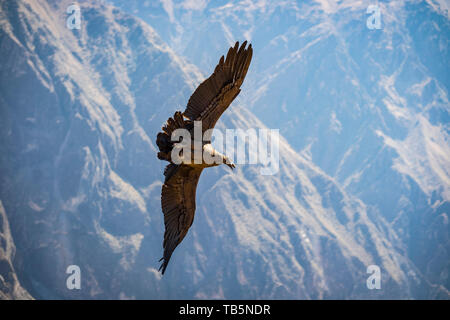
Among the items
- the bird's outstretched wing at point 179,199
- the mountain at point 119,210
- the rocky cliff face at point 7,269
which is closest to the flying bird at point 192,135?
the bird's outstretched wing at point 179,199

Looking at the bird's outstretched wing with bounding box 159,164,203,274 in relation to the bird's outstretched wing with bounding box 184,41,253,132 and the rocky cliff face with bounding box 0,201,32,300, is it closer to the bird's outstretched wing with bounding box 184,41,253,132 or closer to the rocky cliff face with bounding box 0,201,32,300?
the bird's outstretched wing with bounding box 184,41,253,132

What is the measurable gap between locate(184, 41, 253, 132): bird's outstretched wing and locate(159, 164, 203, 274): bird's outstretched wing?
145 centimetres

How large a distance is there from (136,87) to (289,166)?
6163 cm

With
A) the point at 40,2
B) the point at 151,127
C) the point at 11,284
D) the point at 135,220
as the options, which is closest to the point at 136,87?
the point at 151,127

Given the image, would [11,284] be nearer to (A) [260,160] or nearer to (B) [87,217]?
(B) [87,217]

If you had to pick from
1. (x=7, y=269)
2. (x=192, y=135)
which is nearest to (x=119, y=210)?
(x=7, y=269)

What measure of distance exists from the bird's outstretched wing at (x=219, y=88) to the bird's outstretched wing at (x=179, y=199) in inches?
57.0

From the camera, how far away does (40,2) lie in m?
182

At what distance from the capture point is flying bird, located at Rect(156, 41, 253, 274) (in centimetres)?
1343

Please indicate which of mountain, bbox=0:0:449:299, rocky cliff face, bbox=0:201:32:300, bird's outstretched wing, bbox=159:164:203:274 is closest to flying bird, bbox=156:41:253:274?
bird's outstretched wing, bbox=159:164:203:274

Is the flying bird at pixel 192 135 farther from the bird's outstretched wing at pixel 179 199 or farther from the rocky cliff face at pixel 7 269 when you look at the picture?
the rocky cliff face at pixel 7 269

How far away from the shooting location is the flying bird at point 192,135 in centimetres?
1343

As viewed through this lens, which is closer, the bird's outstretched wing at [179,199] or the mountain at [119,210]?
the bird's outstretched wing at [179,199]

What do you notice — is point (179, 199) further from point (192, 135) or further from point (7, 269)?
point (7, 269)
